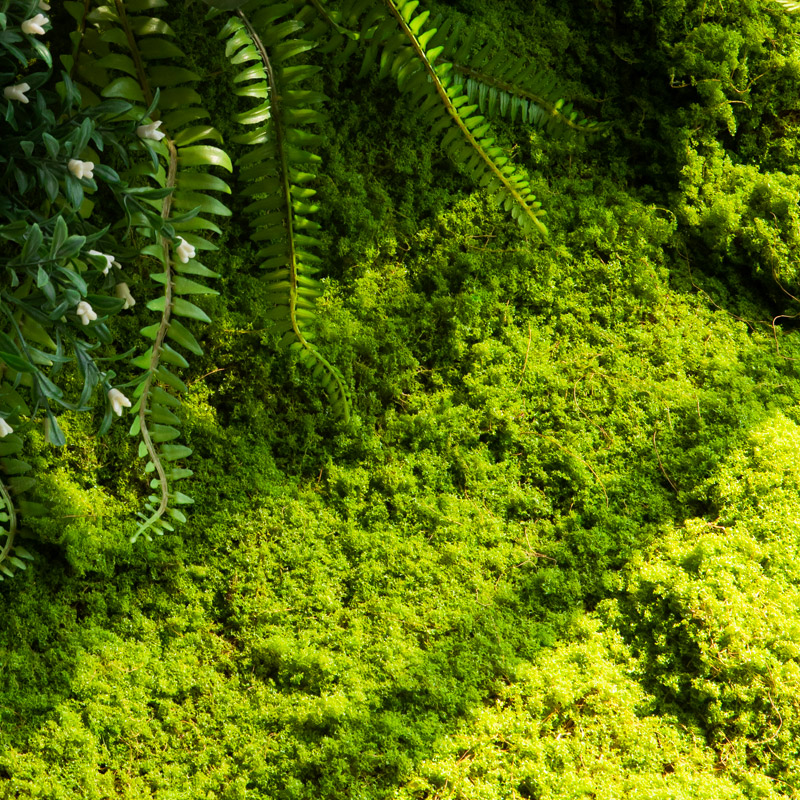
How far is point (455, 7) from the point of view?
2387 millimetres

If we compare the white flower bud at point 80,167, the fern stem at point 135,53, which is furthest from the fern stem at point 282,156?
the white flower bud at point 80,167

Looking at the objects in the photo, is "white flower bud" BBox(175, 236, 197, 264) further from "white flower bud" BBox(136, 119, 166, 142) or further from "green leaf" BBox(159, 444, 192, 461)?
"green leaf" BBox(159, 444, 192, 461)

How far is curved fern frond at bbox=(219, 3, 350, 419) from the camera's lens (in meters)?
1.75

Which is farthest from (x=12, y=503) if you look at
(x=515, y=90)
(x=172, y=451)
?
(x=515, y=90)

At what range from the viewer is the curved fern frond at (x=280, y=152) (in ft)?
5.73

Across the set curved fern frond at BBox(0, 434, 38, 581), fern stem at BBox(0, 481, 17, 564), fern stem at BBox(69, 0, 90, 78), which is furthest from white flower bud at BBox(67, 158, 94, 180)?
fern stem at BBox(0, 481, 17, 564)

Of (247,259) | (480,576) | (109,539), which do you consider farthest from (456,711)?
(247,259)

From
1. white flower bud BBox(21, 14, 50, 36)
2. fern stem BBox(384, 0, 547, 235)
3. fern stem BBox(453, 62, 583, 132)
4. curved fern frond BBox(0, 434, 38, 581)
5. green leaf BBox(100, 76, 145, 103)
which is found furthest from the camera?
fern stem BBox(453, 62, 583, 132)

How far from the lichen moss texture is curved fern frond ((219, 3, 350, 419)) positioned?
26cm

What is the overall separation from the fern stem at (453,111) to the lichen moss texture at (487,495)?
29cm

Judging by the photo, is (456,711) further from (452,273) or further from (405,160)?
(405,160)

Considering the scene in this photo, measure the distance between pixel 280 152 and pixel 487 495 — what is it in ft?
3.42

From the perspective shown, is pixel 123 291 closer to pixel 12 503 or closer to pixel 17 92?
pixel 17 92

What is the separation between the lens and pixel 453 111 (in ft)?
6.33
